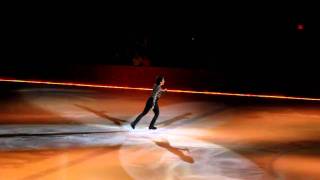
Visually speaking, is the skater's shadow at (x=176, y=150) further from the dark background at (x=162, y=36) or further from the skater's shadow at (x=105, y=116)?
the dark background at (x=162, y=36)

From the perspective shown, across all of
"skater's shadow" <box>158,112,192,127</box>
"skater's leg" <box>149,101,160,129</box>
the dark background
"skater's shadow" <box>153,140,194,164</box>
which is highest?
the dark background

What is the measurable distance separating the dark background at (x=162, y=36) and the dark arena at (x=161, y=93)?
8cm

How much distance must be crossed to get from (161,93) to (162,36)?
1051 inches

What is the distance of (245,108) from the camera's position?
960 inches

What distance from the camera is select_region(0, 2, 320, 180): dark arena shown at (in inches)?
476

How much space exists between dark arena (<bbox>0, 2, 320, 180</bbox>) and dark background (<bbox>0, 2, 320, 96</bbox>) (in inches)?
3.3

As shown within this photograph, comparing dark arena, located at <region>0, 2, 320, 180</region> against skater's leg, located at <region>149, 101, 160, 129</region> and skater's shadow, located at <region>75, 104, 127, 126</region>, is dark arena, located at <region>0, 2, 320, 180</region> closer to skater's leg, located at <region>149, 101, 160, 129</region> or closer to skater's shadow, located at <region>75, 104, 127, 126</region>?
skater's leg, located at <region>149, 101, 160, 129</region>

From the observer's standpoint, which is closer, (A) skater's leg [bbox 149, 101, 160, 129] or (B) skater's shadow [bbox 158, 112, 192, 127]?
(A) skater's leg [bbox 149, 101, 160, 129]

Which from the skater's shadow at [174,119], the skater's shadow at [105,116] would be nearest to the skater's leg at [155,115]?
the skater's shadow at [174,119]

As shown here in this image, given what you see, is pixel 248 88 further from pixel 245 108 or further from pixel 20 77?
pixel 20 77

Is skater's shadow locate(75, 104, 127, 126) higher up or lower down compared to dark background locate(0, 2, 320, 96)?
lower down

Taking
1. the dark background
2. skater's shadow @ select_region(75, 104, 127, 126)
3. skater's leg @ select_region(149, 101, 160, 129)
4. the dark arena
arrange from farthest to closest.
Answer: the dark background → skater's shadow @ select_region(75, 104, 127, 126) → skater's leg @ select_region(149, 101, 160, 129) → the dark arena

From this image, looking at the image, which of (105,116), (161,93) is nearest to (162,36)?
(105,116)

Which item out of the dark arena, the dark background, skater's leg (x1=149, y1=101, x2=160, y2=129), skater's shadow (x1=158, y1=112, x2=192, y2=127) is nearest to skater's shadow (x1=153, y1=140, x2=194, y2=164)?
the dark arena
